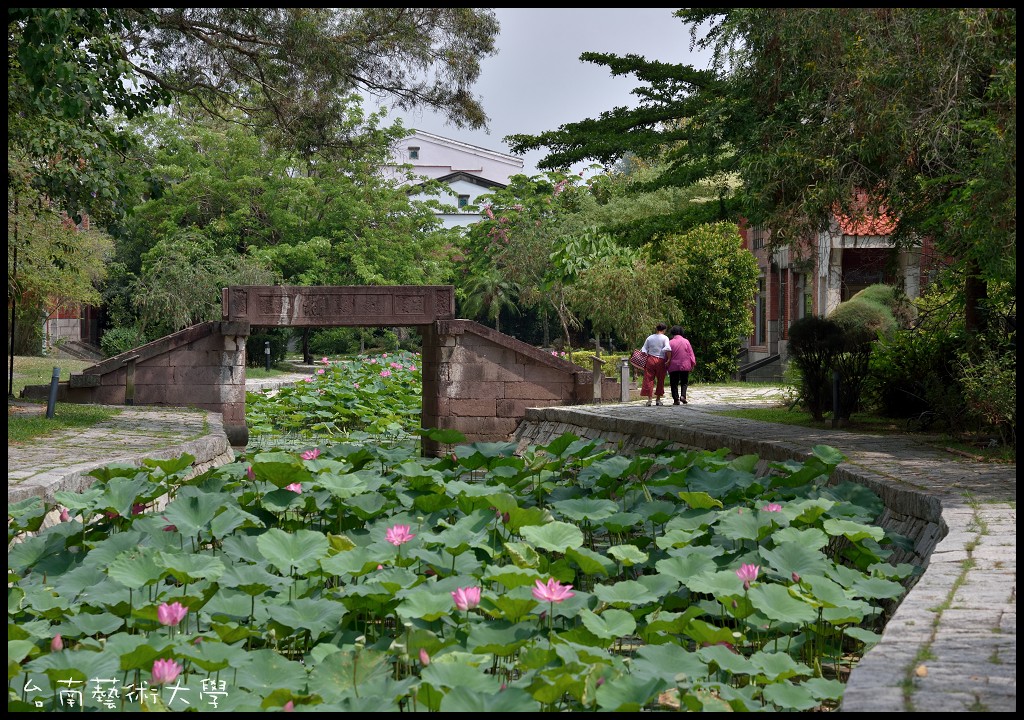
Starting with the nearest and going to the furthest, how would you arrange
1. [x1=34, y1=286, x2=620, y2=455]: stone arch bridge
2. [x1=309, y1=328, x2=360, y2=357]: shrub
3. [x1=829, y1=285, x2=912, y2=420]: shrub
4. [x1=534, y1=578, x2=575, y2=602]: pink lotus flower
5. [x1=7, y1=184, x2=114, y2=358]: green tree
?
[x1=534, y1=578, x2=575, y2=602]: pink lotus flower < [x1=829, y1=285, x2=912, y2=420]: shrub < [x1=7, y1=184, x2=114, y2=358]: green tree < [x1=34, y1=286, x2=620, y2=455]: stone arch bridge < [x1=309, y1=328, x2=360, y2=357]: shrub

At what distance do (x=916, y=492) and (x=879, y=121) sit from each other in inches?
205

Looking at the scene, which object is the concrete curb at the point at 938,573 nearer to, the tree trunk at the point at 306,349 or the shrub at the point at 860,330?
the shrub at the point at 860,330

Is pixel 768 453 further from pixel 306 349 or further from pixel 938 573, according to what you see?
pixel 306 349

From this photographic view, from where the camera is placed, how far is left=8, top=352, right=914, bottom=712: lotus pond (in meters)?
3.55

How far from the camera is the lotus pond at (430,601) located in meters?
3.55

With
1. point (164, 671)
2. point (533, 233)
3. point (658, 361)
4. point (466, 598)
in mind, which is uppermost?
point (533, 233)

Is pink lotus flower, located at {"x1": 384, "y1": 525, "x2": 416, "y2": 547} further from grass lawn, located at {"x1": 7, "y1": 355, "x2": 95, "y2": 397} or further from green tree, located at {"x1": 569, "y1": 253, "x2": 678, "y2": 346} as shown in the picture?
green tree, located at {"x1": 569, "y1": 253, "x2": 678, "y2": 346}

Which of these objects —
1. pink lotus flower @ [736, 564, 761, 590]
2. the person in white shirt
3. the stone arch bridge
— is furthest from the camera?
the stone arch bridge

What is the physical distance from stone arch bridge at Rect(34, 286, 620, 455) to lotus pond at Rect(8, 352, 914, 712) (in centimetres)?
1381

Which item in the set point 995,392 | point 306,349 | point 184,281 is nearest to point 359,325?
point 995,392

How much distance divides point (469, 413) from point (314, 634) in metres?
18.2

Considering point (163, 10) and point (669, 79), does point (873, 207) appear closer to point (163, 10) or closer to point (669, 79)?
point (669, 79)

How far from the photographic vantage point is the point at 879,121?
10.9m

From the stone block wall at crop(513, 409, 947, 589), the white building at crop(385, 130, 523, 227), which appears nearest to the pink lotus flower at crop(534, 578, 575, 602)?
the stone block wall at crop(513, 409, 947, 589)
